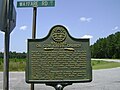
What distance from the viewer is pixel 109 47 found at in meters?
122

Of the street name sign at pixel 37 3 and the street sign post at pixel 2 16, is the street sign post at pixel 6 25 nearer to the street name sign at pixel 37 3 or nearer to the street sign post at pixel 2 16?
the street sign post at pixel 2 16

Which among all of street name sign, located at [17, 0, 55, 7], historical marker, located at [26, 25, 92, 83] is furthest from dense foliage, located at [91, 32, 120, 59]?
street name sign, located at [17, 0, 55, 7]

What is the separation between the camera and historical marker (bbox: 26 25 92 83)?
253 inches

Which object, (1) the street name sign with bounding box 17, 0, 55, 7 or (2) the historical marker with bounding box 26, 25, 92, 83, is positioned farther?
(1) the street name sign with bounding box 17, 0, 55, 7

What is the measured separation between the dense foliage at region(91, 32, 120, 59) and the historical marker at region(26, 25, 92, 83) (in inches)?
4425

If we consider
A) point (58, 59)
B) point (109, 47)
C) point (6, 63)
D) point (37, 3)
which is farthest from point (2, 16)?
point (109, 47)

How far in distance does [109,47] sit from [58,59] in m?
117

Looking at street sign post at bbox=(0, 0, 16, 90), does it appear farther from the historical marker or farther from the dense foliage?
the dense foliage

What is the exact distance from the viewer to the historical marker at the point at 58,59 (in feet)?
21.1

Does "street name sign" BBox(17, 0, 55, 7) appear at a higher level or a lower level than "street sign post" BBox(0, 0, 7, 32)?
higher

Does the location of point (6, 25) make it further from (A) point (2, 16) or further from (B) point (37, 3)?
(B) point (37, 3)

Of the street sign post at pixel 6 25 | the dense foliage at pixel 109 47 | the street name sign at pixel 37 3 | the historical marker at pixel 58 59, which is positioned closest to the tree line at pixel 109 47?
the dense foliage at pixel 109 47

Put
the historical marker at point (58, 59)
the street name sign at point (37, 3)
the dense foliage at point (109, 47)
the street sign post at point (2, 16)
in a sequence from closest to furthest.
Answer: the street sign post at point (2, 16), the historical marker at point (58, 59), the street name sign at point (37, 3), the dense foliage at point (109, 47)

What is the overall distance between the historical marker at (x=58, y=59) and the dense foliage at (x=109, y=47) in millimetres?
112387
